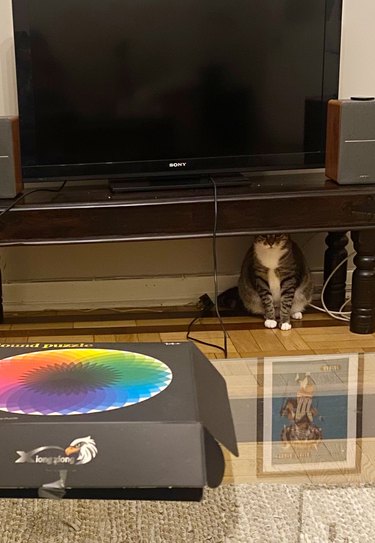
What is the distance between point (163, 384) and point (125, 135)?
56.5 inches

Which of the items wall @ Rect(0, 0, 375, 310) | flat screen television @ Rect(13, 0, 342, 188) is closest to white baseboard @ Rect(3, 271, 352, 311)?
wall @ Rect(0, 0, 375, 310)

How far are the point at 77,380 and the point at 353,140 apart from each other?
146 centimetres

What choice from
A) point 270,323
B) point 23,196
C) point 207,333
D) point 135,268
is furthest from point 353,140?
point 23,196

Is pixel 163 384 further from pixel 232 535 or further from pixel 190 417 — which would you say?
pixel 232 535

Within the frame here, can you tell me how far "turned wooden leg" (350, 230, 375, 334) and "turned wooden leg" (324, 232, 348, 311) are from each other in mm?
234

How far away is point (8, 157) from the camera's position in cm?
215

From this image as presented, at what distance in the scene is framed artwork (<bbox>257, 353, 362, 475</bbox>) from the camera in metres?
1.09

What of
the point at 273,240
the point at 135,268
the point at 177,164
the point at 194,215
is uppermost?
the point at 177,164

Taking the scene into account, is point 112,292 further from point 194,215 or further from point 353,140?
point 353,140

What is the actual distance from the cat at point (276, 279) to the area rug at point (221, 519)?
127 cm

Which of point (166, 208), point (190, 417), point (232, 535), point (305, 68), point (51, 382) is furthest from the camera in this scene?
point (305, 68)

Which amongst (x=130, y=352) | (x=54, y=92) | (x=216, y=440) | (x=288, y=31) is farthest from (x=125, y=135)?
(x=216, y=440)

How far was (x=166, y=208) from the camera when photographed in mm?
2166

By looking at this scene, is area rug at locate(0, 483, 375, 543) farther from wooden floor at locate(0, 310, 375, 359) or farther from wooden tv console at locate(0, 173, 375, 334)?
wooden tv console at locate(0, 173, 375, 334)
